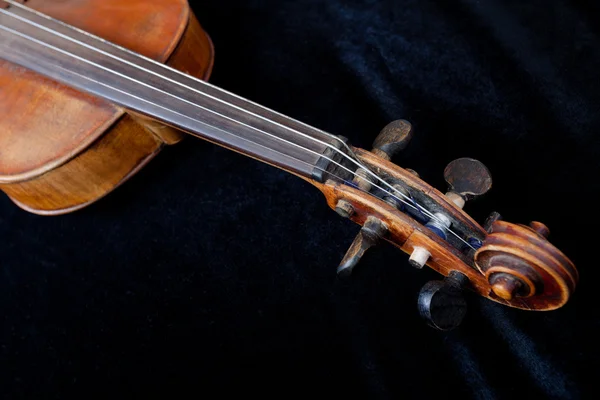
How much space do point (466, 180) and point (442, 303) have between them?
0.28 meters

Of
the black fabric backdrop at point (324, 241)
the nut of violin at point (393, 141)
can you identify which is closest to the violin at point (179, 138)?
the nut of violin at point (393, 141)

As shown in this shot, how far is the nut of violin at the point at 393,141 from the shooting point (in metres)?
1.36

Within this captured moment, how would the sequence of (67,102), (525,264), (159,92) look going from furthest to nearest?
(67,102) < (159,92) < (525,264)

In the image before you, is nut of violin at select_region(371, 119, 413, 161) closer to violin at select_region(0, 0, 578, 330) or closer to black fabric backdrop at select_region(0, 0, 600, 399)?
violin at select_region(0, 0, 578, 330)

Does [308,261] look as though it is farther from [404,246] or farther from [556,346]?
Answer: [556,346]

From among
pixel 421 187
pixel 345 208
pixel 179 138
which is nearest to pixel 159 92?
pixel 179 138

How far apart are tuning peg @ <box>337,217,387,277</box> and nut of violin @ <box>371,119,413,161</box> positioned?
0.54ft

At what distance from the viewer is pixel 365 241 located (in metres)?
1.28

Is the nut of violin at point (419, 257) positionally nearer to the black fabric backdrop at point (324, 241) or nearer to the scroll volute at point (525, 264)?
the scroll volute at point (525, 264)

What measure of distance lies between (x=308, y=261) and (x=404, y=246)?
1.65ft

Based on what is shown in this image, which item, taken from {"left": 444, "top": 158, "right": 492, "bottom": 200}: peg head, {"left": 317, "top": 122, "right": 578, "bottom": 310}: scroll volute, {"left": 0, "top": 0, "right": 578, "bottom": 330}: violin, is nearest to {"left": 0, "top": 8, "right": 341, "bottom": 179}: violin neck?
{"left": 0, "top": 0, "right": 578, "bottom": 330}: violin

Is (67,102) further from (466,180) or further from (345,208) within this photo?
(466,180)

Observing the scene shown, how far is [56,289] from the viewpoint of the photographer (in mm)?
1851

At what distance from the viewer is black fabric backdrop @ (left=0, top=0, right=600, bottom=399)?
160 centimetres
